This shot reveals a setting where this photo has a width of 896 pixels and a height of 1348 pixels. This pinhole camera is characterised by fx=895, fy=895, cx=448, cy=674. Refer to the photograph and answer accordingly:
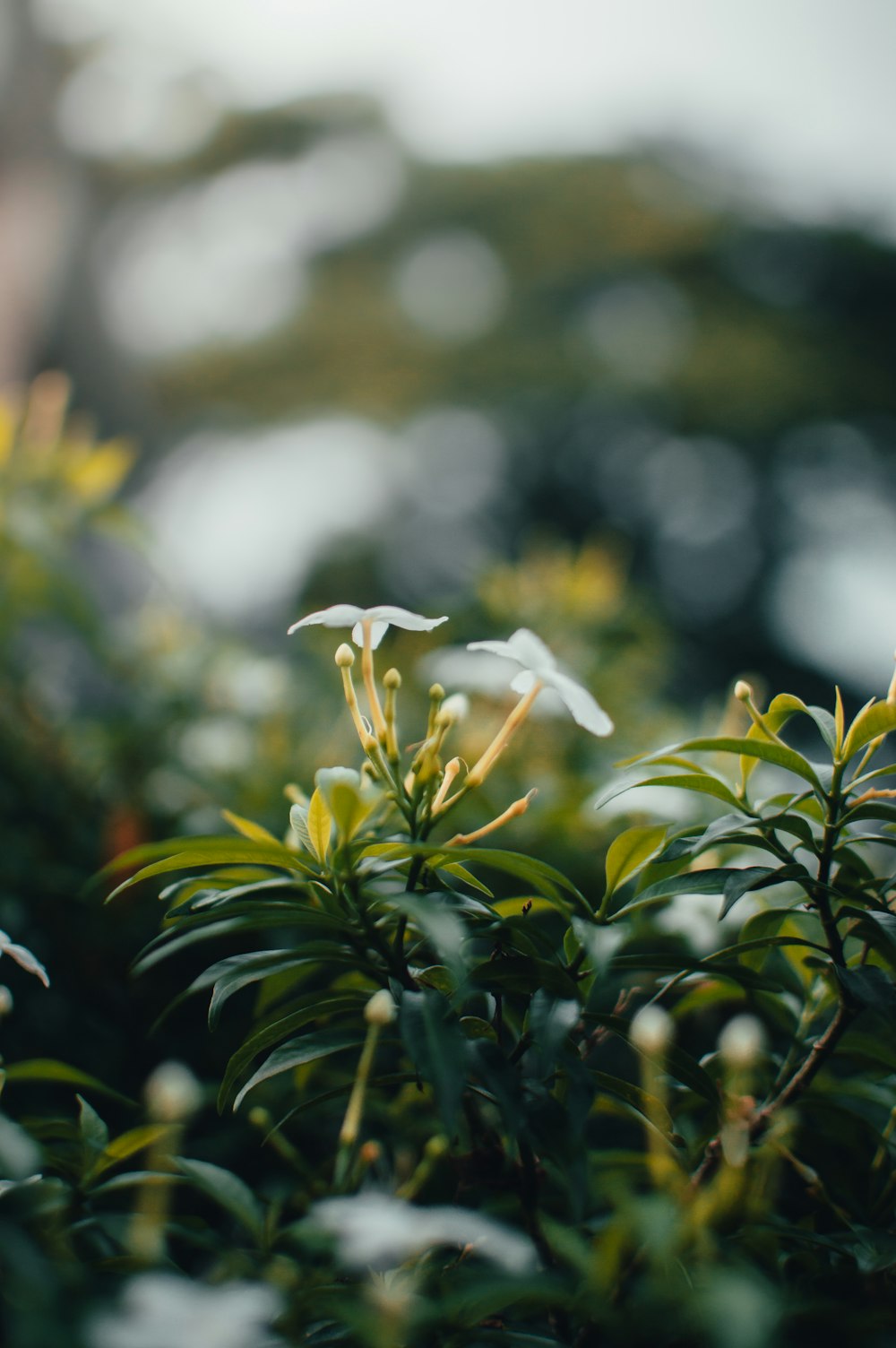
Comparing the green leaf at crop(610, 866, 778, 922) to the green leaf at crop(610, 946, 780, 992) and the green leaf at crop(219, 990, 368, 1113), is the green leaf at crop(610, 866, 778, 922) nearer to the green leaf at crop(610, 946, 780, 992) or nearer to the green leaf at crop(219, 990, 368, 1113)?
the green leaf at crop(610, 946, 780, 992)

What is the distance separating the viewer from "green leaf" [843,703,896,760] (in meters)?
0.56

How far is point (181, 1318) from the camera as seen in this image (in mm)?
358

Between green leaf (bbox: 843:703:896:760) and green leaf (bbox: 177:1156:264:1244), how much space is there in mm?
441

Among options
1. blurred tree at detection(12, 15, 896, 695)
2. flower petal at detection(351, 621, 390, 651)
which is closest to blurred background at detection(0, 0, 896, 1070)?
blurred tree at detection(12, 15, 896, 695)

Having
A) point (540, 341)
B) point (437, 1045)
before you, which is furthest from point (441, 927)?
point (540, 341)

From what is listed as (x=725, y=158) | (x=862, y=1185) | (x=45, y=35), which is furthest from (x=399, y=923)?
(x=45, y=35)

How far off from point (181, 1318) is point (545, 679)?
37 centimetres

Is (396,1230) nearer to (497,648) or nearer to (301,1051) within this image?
(301,1051)

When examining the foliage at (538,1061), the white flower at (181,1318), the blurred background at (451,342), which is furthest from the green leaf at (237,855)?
Answer: the blurred background at (451,342)

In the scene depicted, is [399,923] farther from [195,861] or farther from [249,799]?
[249,799]

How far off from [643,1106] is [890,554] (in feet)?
13.6

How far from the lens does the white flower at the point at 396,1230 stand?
1.25 feet

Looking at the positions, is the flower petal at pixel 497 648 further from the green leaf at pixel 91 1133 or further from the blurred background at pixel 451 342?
the blurred background at pixel 451 342

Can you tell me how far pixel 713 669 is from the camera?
424cm
